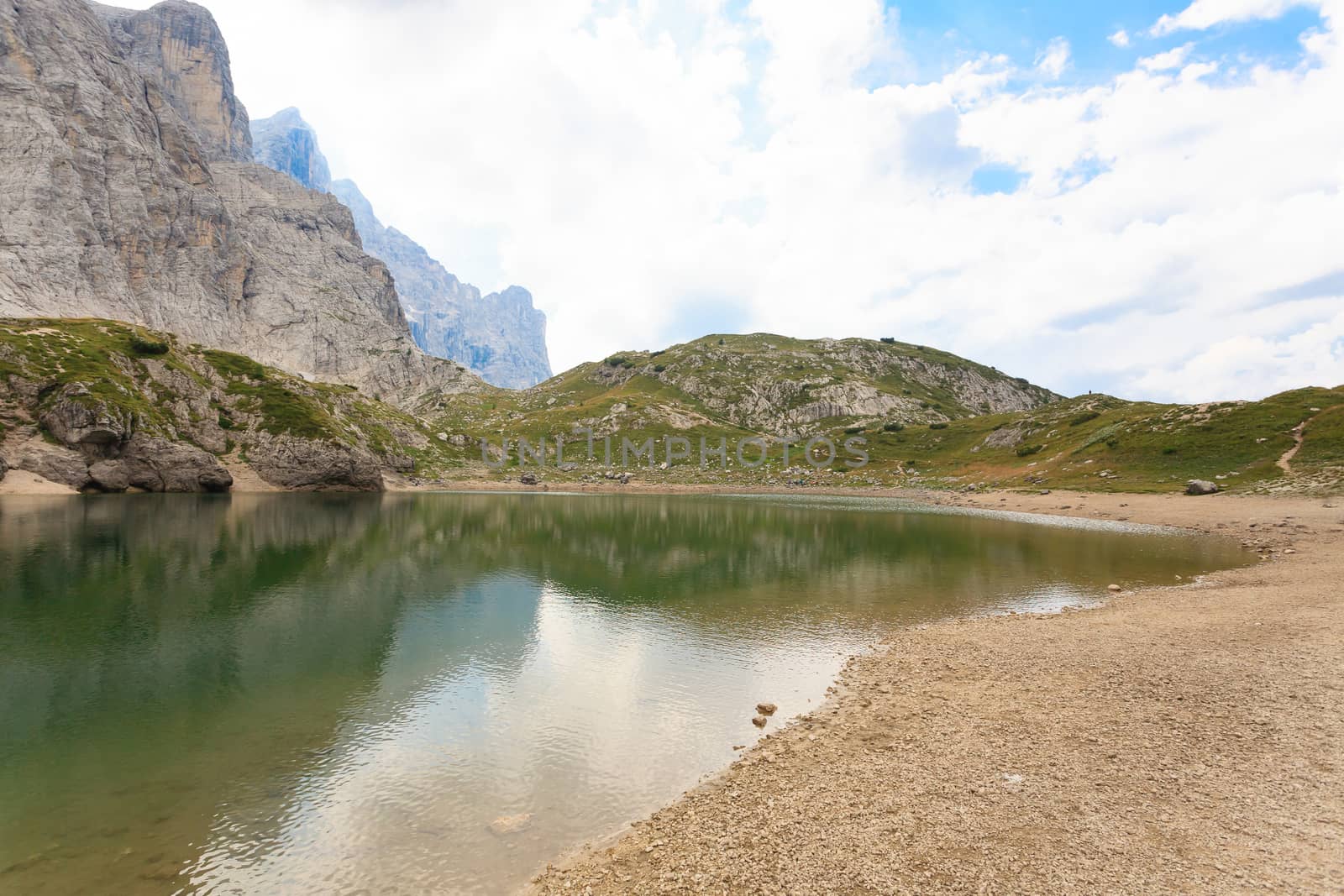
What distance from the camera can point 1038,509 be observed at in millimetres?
93625

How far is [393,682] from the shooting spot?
21.6 metres

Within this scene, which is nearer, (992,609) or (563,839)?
(563,839)

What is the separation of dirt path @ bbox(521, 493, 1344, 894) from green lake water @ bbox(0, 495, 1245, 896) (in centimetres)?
224

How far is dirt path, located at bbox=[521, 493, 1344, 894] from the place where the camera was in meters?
9.92

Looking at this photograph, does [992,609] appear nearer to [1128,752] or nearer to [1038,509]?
[1128,752]

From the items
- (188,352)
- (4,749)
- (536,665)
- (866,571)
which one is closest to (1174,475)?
(866,571)

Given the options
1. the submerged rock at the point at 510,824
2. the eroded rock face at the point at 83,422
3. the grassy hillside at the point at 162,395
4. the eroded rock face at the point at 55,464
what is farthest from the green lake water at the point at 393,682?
the grassy hillside at the point at 162,395

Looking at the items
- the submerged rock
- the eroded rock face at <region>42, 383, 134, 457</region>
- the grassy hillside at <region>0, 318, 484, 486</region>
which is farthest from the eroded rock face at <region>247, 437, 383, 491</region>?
the submerged rock

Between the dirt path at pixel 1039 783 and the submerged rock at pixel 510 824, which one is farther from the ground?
the dirt path at pixel 1039 783

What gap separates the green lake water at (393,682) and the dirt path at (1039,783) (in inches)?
88.3

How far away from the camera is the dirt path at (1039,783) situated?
9.92 m

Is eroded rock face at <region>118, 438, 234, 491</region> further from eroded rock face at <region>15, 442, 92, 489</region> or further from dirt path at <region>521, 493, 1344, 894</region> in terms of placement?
dirt path at <region>521, 493, 1344, 894</region>

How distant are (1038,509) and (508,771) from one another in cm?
10321

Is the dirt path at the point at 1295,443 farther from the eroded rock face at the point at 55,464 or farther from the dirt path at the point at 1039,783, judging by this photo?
the eroded rock face at the point at 55,464
